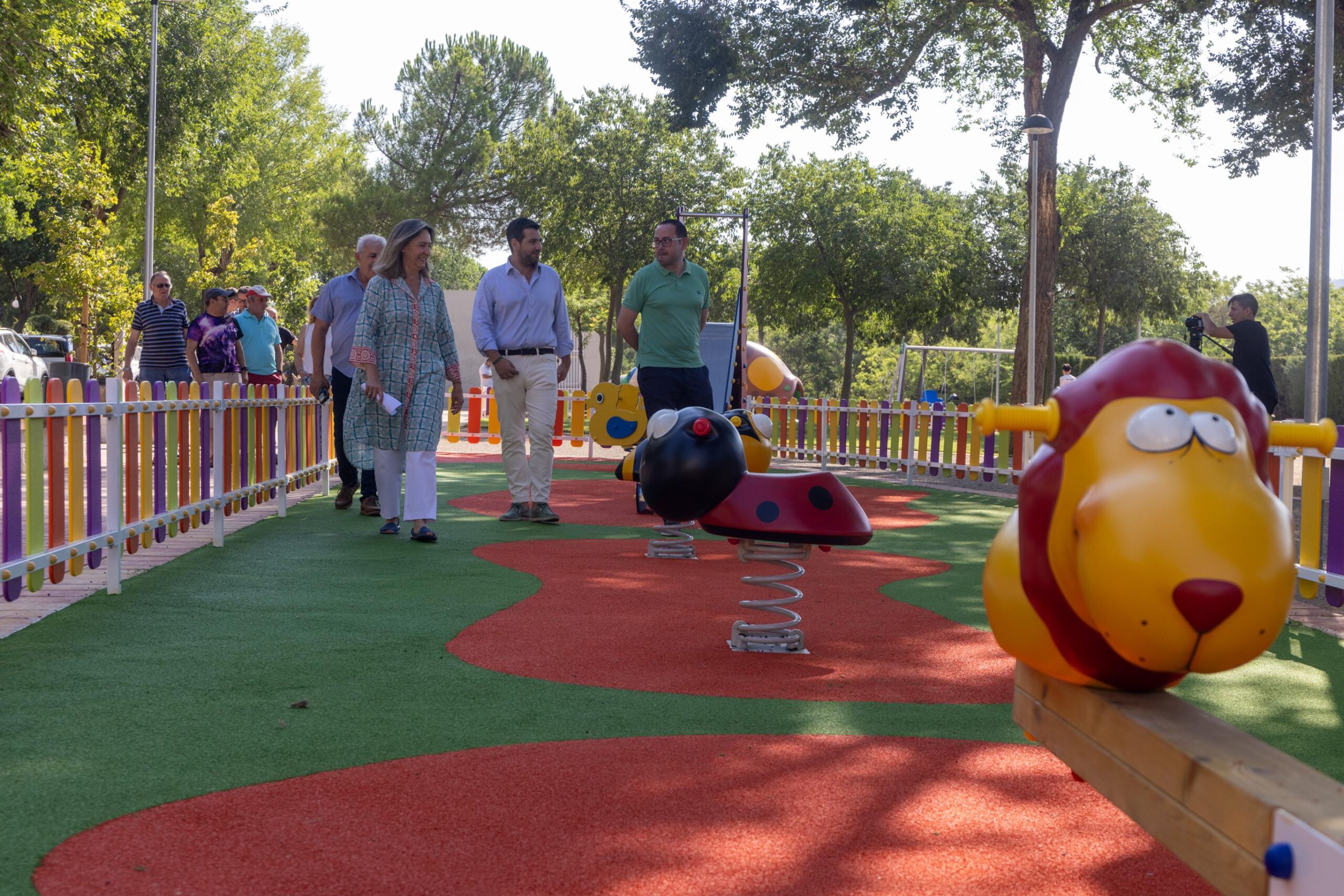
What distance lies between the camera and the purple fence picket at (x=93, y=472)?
20.8ft

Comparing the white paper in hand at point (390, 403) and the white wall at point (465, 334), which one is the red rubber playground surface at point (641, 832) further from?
the white wall at point (465, 334)

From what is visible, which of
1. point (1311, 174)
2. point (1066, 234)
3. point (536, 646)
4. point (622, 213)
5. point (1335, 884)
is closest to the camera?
point (1335, 884)

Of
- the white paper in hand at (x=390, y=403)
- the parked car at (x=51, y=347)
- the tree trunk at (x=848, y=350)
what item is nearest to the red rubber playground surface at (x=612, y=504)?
the white paper in hand at (x=390, y=403)

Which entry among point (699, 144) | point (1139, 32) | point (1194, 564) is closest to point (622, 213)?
point (699, 144)

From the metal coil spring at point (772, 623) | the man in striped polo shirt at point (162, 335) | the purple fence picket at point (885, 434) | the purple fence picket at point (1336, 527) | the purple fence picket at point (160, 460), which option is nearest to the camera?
the metal coil spring at point (772, 623)

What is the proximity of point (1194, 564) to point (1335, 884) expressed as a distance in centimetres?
56

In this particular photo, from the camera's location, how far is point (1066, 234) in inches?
1761

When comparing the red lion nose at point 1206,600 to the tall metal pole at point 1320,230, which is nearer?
the red lion nose at point 1206,600

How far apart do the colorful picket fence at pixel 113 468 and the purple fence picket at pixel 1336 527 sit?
6501 millimetres

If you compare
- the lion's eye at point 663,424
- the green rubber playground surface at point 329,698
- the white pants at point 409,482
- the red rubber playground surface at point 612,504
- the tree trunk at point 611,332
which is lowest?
the red rubber playground surface at point 612,504

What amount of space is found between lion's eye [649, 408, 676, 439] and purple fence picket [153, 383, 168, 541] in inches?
148

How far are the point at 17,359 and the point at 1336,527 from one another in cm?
2698

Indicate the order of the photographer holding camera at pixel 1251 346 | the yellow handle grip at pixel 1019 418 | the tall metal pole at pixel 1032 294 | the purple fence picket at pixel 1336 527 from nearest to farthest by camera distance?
the yellow handle grip at pixel 1019 418, the purple fence picket at pixel 1336 527, the photographer holding camera at pixel 1251 346, the tall metal pole at pixel 1032 294

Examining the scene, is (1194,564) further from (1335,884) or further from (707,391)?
(707,391)
